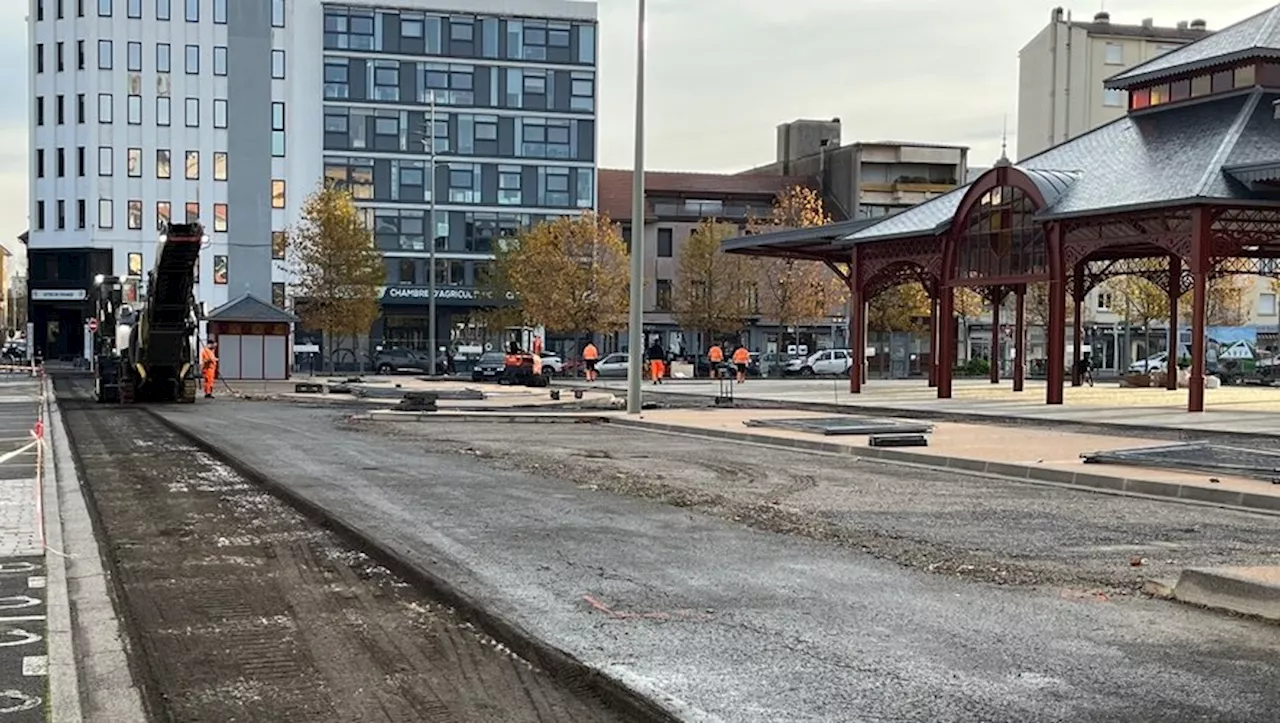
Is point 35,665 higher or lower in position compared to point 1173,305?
lower

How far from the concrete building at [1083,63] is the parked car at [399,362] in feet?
139

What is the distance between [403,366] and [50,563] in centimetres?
6199

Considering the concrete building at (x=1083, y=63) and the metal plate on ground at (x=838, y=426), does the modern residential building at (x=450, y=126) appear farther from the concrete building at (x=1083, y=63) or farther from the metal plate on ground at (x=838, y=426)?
the metal plate on ground at (x=838, y=426)

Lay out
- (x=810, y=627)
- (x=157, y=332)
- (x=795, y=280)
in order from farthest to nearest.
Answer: (x=795, y=280), (x=157, y=332), (x=810, y=627)

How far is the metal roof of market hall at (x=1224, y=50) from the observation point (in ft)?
117

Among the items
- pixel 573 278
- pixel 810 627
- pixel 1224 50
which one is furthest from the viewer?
pixel 573 278

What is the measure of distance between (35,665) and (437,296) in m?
72.7

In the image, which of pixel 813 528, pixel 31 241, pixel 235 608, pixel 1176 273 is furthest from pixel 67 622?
pixel 31 241

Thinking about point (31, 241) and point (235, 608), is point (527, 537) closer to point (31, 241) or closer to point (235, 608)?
point (235, 608)

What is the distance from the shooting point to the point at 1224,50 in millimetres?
36875

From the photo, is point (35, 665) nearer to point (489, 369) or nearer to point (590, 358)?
point (590, 358)

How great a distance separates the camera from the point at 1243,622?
7.61 meters

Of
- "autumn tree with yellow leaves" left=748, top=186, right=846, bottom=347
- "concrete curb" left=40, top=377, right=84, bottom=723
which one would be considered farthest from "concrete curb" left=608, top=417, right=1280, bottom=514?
"autumn tree with yellow leaves" left=748, top=186, right=846, bottom=347

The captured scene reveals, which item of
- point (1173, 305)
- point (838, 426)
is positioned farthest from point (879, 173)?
point (838, 426)
